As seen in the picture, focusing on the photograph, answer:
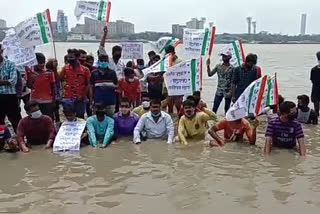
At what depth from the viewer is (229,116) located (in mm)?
8562

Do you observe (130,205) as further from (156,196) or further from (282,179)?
(282,179)

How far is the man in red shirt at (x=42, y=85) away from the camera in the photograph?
9391mm

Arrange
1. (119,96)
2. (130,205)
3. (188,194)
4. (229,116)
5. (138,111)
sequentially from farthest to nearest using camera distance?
(119,96) < (138,111) < (229,116) < (188,194) < (130,205)

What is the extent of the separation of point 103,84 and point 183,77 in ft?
5.06

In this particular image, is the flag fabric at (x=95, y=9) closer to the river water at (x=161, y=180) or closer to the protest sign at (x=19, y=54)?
the protest sign at (x=19, y=54)

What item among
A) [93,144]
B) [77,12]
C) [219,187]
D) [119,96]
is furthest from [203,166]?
[77,12]

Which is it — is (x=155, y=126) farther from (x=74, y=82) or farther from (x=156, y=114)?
(x=74, y=82)

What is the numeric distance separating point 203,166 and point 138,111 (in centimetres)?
255

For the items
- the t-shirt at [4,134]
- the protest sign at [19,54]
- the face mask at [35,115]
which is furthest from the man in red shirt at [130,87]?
the t-shirt at [4,134]

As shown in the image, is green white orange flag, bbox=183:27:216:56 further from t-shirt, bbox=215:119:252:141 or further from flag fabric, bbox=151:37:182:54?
t-shirt, bbox=215:119:252:141

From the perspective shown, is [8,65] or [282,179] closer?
[282,179]

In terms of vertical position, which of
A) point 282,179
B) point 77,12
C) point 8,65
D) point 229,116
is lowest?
point 282,179

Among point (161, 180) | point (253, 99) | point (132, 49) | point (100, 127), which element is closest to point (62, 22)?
point (132, 49)

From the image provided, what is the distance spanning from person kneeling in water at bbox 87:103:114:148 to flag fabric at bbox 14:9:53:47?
208 cm
